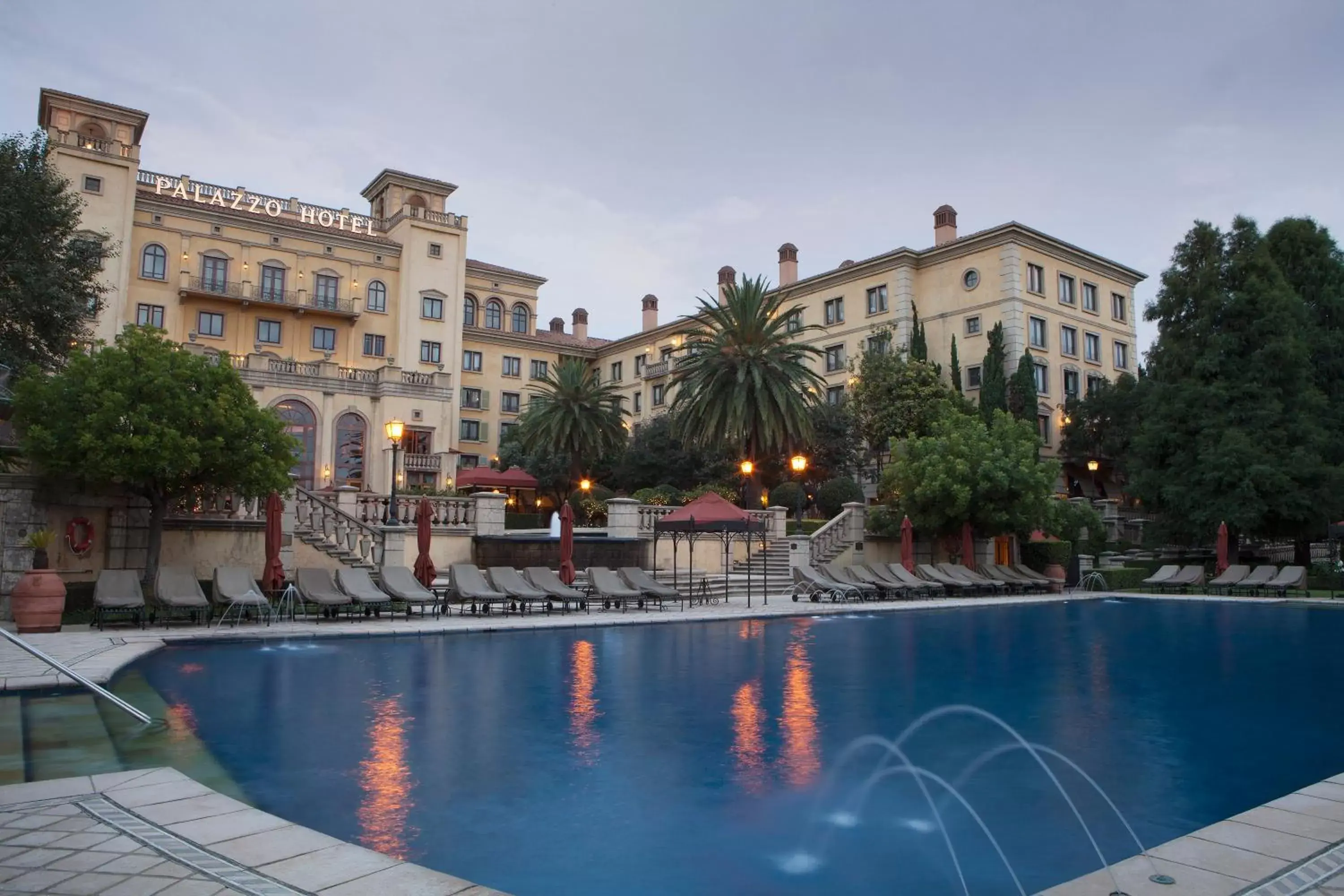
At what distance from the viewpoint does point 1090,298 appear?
176ft

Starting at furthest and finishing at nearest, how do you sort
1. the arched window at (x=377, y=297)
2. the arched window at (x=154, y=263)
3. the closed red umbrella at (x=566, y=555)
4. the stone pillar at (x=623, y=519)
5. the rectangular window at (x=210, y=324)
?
the arched window at (x=377, y=297) < the rectangular window at (x=210, y=324) < the arched window at (x=154, y=263) < the stone pillar at (x=623, y=519) < the closed red umbrella at (x=566, y=555)

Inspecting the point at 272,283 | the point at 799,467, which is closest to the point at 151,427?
the point at 799,467

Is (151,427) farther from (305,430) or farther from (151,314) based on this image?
(151,314)

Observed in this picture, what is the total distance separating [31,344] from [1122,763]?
26664mm

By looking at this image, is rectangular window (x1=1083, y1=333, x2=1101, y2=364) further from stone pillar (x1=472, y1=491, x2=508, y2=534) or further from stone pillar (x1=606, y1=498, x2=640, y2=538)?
stone pillar (x1=472, y1=491, x2=508, y2=534)

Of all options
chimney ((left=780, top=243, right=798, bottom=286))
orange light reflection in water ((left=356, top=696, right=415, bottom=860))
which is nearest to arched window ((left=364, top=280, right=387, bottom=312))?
chimney ((left=780, top=243, right=798, bottom=286))

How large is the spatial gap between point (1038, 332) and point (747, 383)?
2212 cm

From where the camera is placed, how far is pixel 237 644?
15516mm

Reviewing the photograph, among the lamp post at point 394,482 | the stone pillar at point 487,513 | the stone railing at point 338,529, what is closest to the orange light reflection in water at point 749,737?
the lamp post at point 394,482

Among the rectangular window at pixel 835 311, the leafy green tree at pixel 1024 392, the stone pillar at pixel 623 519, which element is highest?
the rectangular window at pixel 835 311

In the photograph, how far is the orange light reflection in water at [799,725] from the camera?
7793 millimetres

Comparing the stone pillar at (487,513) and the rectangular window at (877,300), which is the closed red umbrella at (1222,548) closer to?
the rectangular window at (877,300)

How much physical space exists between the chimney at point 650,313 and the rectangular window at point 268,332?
26344 mm

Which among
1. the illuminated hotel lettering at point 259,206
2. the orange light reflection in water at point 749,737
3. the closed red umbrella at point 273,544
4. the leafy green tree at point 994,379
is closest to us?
the orange light reflection in water at point 749,737
